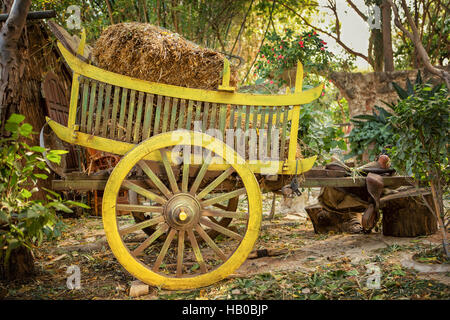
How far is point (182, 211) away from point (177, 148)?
0.51m

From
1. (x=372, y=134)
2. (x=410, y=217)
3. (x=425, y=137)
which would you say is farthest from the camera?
(x=372, y=134)

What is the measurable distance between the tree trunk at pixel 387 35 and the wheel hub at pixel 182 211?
7695 millimetres

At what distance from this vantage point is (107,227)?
2.63m

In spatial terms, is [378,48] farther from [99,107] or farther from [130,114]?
[99,107]

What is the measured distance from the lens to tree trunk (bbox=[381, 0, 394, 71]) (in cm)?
851

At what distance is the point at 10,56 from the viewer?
2.93 meters

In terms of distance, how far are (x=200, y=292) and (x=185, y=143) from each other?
1076 millimetres

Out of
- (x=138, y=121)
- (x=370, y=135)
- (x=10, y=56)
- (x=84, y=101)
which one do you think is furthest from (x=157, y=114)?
(x=370, y=135)

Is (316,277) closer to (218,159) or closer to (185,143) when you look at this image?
(218,159)

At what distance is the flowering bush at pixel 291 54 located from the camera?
710cm

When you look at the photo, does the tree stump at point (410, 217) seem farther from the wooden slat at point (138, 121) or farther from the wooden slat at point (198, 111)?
the wooden slat at point (138, 121)

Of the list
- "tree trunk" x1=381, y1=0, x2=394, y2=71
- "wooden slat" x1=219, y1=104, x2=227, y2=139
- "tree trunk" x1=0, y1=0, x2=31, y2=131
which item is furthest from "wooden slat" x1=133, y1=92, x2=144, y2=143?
"tree trunk" x1=381, y1=0, x2=394, y2=71

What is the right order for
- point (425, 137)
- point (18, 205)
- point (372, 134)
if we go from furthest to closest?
point (372, 134), point (425, 137), point (18, 205)

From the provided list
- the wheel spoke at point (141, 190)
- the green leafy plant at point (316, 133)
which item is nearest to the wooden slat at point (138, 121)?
the wheel spoke at point (141, 190)
